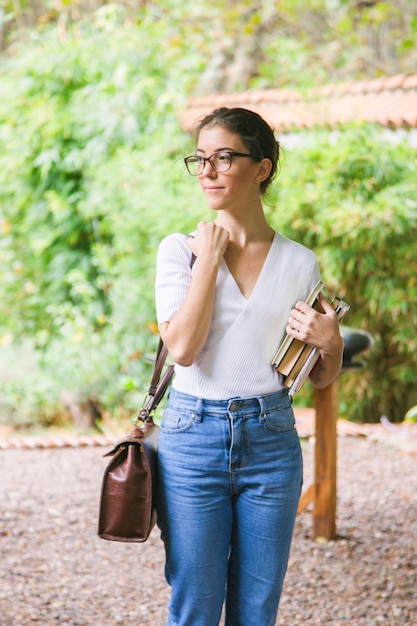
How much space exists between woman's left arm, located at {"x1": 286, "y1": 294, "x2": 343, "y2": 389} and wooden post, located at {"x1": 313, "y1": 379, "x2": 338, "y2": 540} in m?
1.65

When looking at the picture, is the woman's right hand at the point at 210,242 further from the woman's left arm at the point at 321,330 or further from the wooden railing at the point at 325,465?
the wooden railing at the point at 325,465

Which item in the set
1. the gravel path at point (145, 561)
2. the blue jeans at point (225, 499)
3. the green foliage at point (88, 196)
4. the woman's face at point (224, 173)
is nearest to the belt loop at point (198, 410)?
the blue jeans at point (225, 499)

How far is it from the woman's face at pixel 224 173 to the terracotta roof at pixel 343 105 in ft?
12.1

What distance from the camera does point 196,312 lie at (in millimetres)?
1771

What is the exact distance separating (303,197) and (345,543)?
2.44 meters

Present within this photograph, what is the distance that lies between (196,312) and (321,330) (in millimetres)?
310

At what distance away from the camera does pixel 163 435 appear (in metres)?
1.92

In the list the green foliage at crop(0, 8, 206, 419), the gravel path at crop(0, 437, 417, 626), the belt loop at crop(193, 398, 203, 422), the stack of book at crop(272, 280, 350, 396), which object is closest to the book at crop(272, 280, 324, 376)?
the stack of book at crop(272, 280, 350, 396)

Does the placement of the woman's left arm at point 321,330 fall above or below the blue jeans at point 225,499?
above

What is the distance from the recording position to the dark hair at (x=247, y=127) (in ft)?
6.16

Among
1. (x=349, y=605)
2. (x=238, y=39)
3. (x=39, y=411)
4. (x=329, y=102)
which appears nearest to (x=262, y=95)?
(x=329, y=102)

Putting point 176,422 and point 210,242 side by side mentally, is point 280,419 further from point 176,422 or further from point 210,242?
point 210,242

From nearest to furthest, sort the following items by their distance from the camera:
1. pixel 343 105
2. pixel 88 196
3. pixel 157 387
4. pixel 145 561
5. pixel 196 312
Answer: pixel 196 312, pixel 157 387, pixel 145 561, pixel 343 105, pixel 88 196

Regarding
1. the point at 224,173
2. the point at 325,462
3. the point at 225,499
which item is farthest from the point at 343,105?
the point at 225,499
